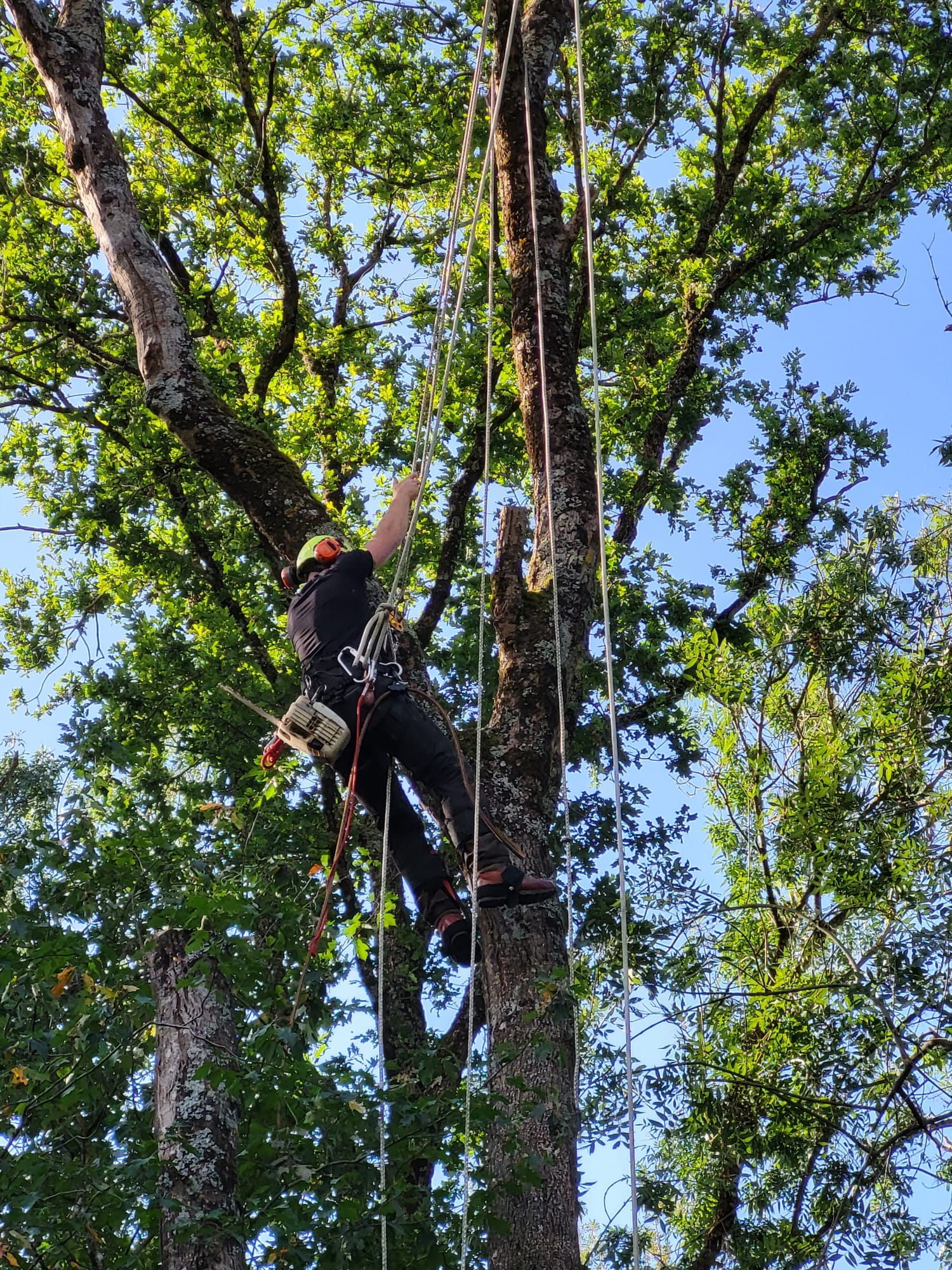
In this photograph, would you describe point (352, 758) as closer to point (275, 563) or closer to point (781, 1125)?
point (781, 1125)

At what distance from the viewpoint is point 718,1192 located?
255 inches

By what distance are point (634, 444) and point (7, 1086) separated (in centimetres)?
710

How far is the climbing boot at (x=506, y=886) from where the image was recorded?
4.50 meters

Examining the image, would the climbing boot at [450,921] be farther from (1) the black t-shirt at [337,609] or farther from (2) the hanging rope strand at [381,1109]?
(1) the black t-shirt at [337,609]

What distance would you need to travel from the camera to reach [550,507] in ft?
18.6

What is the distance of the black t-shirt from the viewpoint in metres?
5.18

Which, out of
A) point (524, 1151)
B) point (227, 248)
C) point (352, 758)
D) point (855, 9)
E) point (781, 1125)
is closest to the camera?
point (524, 1151)

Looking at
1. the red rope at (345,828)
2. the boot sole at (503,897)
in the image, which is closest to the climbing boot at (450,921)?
the boot sole at (503,897)

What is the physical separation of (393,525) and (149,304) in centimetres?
185

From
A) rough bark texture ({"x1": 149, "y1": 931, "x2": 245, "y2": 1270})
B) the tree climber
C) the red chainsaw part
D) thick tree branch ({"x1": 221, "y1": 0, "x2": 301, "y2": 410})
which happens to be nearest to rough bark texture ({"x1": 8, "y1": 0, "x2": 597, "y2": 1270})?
rough bark texture ({"x1": 149, "y1": 931, "x2": 245, "y2": 1270})

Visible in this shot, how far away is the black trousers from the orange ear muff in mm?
590

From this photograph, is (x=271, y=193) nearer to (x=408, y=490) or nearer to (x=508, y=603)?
(x=408, y=490)

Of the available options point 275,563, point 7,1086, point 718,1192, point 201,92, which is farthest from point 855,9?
point 7,1086

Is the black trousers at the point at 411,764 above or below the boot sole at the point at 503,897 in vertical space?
above
